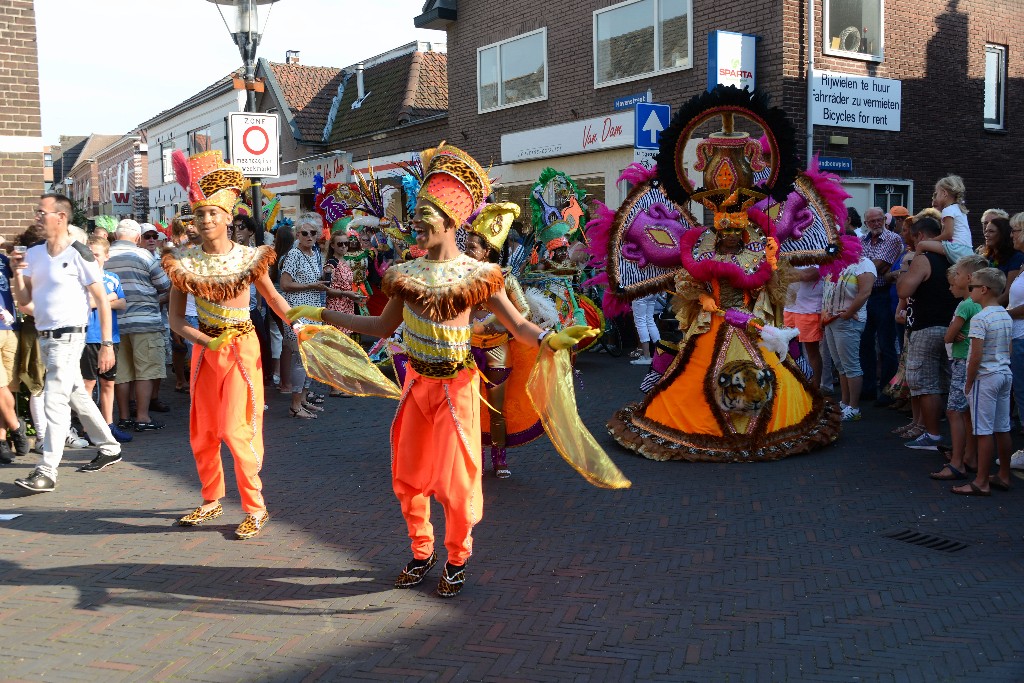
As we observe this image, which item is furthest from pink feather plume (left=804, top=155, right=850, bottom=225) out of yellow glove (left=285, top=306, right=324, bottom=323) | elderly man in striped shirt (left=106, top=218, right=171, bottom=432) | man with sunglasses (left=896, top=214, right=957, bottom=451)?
elderly man in striped shirt (left=106, top=218, right=171, bottom=432)

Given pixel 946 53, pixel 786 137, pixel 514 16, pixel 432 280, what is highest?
pixel 514 16

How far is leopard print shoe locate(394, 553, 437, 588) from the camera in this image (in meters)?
4.68

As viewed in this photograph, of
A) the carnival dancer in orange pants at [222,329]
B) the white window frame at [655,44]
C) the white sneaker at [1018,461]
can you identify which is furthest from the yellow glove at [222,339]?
the white window frame at [655,44]

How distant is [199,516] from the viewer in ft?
18.8

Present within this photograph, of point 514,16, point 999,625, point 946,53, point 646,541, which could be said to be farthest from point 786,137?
point 514,16

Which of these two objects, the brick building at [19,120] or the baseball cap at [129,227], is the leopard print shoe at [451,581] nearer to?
the baseball cap at [129,227]

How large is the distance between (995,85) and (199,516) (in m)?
16.7

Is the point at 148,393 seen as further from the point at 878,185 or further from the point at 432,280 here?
the point at 878,185

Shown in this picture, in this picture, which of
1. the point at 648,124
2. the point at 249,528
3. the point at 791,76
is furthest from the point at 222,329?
the point at 791,76

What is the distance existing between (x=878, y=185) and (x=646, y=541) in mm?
12111

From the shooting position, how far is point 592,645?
398 centimetres

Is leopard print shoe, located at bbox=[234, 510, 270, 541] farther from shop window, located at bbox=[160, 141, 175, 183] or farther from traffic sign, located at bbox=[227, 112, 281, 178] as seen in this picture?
shop window, located at bbox=[160, 141, 175, 183]

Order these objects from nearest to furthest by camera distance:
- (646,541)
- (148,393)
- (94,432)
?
(646,541) → (94,432) → (148,393)

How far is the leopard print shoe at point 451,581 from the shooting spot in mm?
4527
